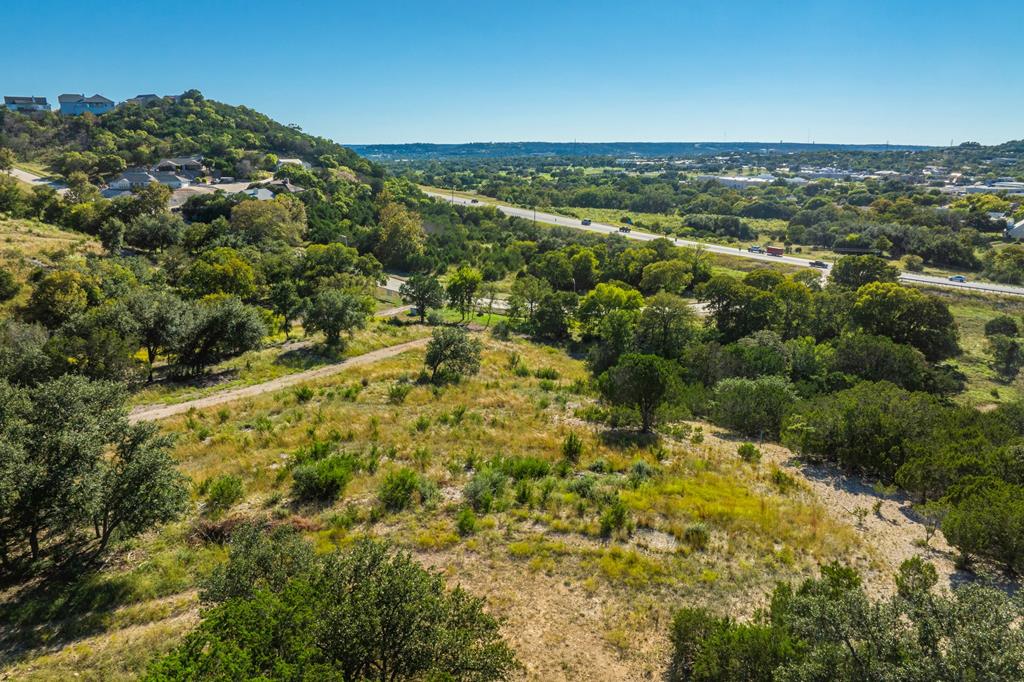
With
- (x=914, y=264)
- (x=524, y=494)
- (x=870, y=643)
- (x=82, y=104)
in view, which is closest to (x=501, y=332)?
(x=524, y=494)

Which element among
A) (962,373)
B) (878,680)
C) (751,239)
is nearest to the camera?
(878,680)

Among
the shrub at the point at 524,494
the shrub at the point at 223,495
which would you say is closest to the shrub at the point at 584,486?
the shrub at the point at 524,494

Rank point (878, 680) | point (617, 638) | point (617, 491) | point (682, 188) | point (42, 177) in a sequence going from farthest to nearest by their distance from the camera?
point (682, 188), point (42, 177), point (617, 491), point (617, 638), point (878, 680)

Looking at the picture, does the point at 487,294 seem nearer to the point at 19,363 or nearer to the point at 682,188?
the point at 19,363

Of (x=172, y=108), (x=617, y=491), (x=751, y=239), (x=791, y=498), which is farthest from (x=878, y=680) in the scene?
(x=172, y=108)

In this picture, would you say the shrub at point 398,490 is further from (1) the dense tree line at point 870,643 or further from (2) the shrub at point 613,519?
(1) the dense tree line at point 870,643

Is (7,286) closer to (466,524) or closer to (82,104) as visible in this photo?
(466,524)

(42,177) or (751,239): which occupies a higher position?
(42,177)
